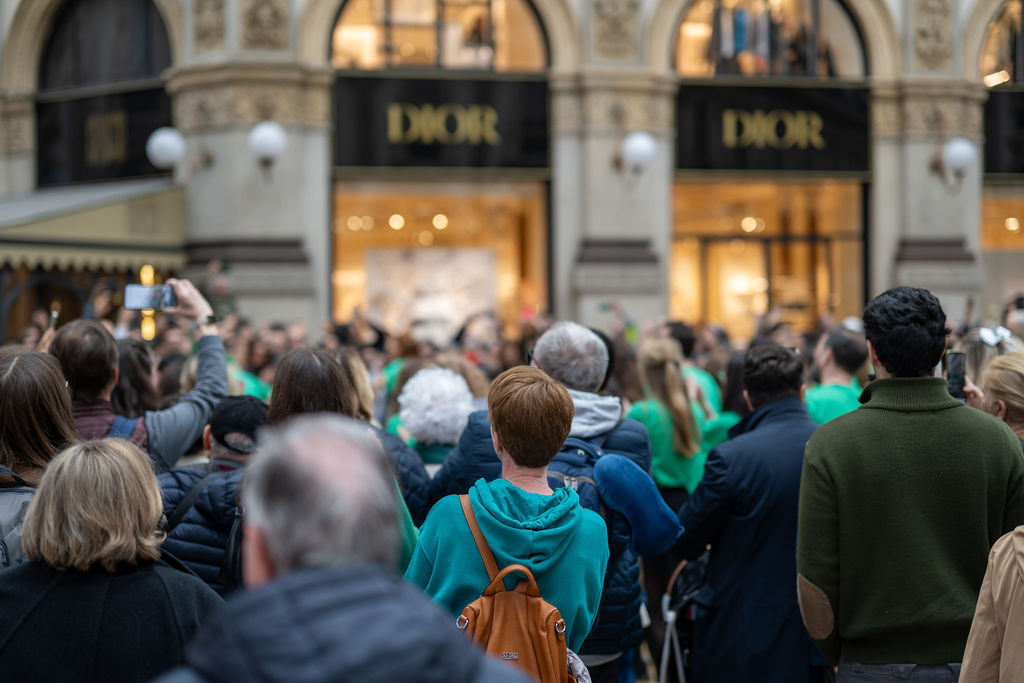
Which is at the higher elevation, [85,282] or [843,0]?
[843,0]

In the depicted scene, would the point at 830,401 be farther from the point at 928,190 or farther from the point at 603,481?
the point at 928,190

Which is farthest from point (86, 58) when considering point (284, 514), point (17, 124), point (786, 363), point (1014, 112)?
point (284, 514)

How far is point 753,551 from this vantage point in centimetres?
483

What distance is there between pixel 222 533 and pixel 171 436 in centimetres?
101

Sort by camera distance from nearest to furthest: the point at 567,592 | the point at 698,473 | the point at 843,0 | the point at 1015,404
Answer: the point at 567,592
the point at 1015,404
the point at 698,473
the point at 843,0

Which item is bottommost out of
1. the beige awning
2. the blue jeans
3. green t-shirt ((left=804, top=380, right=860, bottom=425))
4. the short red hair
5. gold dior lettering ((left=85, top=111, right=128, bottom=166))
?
the blue jeans

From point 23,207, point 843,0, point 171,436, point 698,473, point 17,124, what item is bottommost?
point 698,473

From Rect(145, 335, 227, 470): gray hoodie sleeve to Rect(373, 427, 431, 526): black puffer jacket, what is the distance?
849 mm

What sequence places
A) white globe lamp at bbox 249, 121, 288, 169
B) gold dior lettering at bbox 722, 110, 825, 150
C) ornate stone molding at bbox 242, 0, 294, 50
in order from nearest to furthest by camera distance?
1. white globe lamp at bbox 249, 121, 288, 169
2. ornate stone molding at bbox 242, 0, 294, 50
3. gold dior lettering at bbox 722, 110, 825, 150

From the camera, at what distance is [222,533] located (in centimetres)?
403

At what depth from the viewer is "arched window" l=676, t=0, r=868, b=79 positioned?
19.5 m

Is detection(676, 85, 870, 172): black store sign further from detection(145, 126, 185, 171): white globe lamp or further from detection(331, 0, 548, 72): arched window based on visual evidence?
detection(145, 126, 185, 171): white globe lamp

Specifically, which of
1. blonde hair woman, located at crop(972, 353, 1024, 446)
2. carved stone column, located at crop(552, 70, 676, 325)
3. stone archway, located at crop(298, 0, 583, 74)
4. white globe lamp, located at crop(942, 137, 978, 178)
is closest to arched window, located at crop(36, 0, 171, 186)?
stone archway, located at crop(298, 0, 583, 74)

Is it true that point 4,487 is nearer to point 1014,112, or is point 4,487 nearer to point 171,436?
point 171,436
